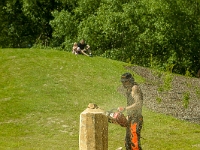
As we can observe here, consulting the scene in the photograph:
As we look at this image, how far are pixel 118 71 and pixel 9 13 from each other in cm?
2373

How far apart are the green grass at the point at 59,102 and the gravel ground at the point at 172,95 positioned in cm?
97

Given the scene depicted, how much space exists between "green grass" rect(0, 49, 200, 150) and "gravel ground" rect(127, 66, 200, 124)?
974 millimetres

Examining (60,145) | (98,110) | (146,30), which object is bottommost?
(60,145)

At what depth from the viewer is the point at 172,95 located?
2755cm

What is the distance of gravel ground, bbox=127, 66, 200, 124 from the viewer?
24078 millimetres

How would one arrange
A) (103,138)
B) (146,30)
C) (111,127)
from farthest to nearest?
(146,30) → (111,127) → (103,138)

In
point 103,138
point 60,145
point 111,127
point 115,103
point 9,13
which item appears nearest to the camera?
point 103,138

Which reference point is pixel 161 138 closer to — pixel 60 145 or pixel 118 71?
pixel 60 145

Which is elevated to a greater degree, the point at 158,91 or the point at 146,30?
the point at 146,30

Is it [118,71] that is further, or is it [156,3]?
[156,3]

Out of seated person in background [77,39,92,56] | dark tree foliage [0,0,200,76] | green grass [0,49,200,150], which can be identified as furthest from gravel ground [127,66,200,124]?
dark tree foliage [0,0,200,76]

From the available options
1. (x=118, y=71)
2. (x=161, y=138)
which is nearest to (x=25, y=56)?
(x=118, y=71)

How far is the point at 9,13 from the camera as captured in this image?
52.1 meters

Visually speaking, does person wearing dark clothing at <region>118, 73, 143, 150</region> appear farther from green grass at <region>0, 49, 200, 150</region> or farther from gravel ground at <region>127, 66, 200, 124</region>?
gravel ground at <region>127, 66, 200, 124</region>
